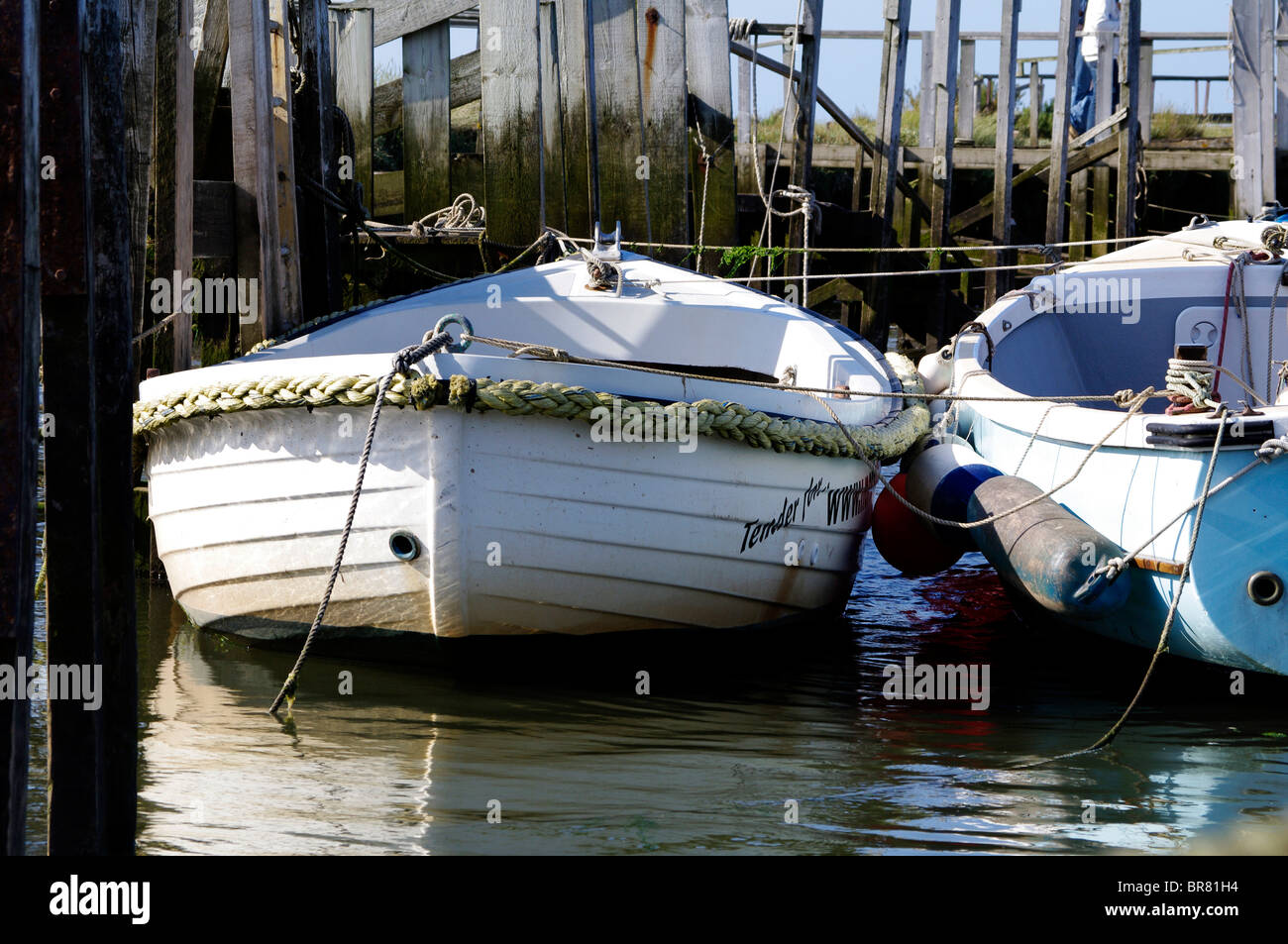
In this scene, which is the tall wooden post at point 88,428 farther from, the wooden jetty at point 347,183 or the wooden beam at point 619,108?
the wooden beam at point 619,108

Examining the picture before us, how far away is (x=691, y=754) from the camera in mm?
4496

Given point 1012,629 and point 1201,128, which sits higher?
point 1201,128

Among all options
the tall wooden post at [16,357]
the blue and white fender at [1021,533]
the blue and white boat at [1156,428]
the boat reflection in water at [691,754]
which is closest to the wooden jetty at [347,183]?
the tall wooden post at [16,357]

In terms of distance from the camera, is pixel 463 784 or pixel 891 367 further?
pixel 891 367

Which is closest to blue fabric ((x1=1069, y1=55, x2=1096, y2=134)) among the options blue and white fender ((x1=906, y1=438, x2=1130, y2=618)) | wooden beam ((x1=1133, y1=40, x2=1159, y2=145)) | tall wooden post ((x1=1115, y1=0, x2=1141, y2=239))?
wooden beam ((x1=1133, y1=40, x2=1159, y2=145))

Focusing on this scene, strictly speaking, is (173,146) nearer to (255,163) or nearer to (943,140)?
(255,163)

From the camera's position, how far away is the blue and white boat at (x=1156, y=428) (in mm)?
4848
